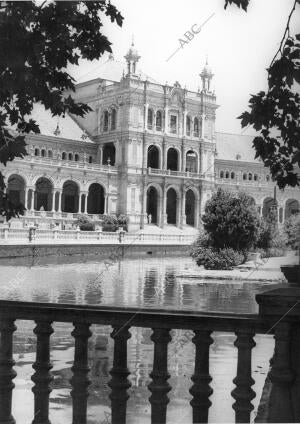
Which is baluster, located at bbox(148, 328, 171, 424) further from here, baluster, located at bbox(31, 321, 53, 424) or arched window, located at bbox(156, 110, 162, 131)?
arched window, located at bbox(156, 110, 162, 131)

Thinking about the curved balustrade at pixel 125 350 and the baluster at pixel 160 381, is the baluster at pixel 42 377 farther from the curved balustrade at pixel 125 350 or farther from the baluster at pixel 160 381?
the baluster at pixel 160 381

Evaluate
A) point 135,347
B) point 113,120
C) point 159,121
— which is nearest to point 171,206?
point 159,121

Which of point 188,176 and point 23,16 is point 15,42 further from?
point 188,176

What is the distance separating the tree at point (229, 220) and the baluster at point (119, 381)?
20.4 meters

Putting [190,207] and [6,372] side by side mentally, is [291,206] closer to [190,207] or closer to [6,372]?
[190,207]

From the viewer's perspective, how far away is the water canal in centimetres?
601

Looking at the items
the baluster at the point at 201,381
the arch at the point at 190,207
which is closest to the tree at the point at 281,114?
the baluster at the point at 201,381

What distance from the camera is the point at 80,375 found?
4008 mm

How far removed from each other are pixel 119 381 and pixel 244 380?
2.65 ft

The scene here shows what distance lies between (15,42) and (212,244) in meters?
21.8

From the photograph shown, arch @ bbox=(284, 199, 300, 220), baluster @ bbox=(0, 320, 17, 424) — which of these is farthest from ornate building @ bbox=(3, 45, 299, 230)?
baluster @ bbox=(0, 320, 17, 424)

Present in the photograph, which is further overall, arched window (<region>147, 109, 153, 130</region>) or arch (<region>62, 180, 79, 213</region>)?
arched window (<region>147, 109, 153, 130</region>)

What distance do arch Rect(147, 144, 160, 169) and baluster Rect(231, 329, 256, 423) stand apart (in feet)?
208

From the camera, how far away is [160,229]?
6247cm
